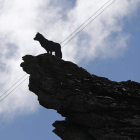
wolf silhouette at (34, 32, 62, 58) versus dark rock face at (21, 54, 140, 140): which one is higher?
wolf silhouette at (34, 32, 62, 58)

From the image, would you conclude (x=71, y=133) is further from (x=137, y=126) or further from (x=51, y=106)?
(x=137, y=126)

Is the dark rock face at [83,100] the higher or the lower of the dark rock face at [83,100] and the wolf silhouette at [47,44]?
the lower

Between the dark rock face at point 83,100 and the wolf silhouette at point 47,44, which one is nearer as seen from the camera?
the dark rock face at point 83,100

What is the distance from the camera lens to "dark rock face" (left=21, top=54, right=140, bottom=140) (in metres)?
16.2

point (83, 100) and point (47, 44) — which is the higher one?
point (47, 44)

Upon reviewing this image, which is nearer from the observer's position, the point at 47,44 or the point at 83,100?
the point at 83,100

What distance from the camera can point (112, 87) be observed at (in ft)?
60.6

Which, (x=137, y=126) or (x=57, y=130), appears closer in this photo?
(x=137, y=126)

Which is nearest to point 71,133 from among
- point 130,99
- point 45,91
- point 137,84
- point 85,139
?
point 85,139

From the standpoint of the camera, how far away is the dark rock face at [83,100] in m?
16.2

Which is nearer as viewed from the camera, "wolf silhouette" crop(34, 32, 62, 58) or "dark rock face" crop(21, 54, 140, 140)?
"dark rock face" crop(21, 54, 140, 140)

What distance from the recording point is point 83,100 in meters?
16.9

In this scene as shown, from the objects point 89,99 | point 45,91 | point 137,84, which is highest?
point 137,84

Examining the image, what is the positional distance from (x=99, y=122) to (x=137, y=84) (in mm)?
6308
